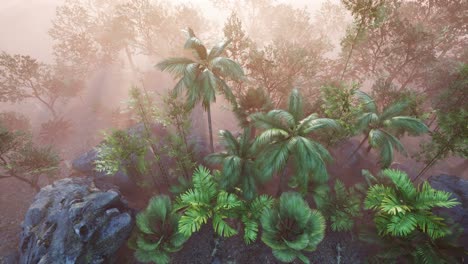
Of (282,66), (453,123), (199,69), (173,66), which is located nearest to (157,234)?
(173,66)

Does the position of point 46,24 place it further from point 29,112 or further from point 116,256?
point 116,256

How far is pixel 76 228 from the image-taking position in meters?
9.23

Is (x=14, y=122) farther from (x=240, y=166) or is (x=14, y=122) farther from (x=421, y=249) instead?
(x=421, y=249)

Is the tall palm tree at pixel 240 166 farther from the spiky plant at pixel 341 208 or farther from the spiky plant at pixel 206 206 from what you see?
the spiky plant at pixel 341 208

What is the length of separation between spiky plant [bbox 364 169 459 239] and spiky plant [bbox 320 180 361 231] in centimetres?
190

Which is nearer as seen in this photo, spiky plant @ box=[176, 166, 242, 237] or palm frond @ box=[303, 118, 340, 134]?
spiky plant @ box=[176, 166, 242, 237]

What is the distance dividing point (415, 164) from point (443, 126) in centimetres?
926

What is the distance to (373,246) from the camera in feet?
34.3

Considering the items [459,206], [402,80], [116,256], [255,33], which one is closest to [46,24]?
[255,33]

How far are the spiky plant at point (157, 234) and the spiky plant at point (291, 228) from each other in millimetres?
3642

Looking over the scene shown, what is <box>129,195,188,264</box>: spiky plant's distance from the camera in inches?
362

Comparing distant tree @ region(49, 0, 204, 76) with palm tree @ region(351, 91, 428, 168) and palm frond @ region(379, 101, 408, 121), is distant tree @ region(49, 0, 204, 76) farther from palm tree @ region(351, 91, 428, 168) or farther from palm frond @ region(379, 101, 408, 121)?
palm frond @ region(379, 101, 408, 121)

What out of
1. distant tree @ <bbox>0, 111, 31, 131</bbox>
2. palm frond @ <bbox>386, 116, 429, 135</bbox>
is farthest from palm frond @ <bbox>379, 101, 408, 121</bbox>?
distant tree @ <bbox>0, 111, 31, 131</bbox>

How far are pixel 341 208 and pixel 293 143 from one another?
16.6 feet
